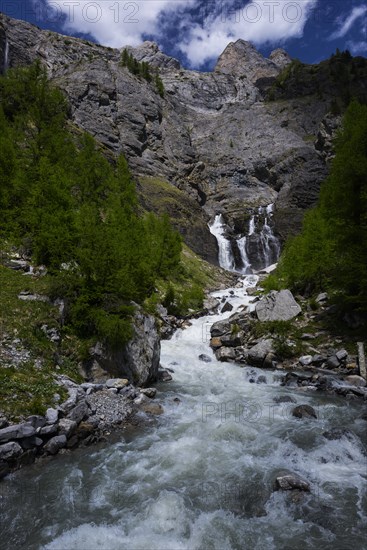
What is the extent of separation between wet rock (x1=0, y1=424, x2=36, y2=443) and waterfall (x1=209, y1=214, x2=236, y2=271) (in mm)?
53576

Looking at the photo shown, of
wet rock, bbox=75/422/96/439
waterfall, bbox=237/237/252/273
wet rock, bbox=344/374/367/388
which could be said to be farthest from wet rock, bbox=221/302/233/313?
waterfall, bbox=237/237/252/273

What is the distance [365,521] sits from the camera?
27.1 ft

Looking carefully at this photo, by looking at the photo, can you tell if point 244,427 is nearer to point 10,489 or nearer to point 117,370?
point 117,370

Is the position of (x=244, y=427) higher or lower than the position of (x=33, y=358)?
lower

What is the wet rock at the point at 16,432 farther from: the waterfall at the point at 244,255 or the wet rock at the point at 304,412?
the waterfall at the point at 244,255

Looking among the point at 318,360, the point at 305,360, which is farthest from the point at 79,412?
the point at 318,360

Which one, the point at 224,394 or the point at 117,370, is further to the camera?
the point at 224,394

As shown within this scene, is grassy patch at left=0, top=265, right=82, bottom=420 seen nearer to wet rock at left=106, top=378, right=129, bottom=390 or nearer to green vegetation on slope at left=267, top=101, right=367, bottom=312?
wet rock at left=106, top=378, right=129, bottom=390

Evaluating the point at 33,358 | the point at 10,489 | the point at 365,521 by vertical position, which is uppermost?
the point at 33,358

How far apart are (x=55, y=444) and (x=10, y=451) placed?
4.51ft

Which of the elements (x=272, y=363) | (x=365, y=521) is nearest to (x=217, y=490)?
→ (x=365, y=521)

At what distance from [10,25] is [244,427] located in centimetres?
13373

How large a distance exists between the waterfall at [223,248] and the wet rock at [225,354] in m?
39.6

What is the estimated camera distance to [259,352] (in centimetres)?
2080
